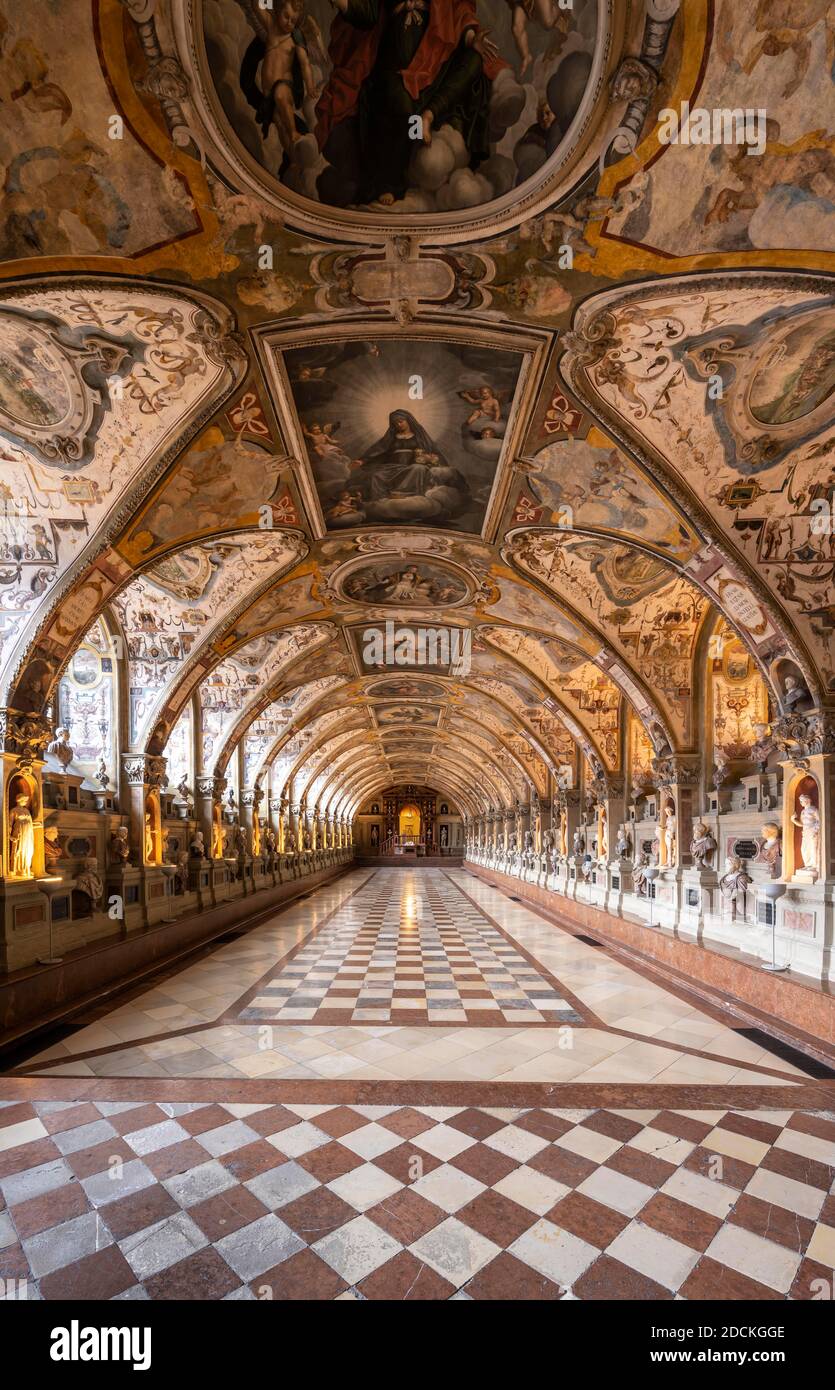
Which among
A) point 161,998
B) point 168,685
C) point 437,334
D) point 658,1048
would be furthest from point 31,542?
point 658,1048

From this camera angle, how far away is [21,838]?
28.3 feet

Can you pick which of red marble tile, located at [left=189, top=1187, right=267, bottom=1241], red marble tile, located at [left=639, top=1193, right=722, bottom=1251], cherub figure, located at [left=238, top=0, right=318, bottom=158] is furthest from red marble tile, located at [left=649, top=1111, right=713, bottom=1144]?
cherub figure, located at [left=238, top=0, right=318, bottom=158]

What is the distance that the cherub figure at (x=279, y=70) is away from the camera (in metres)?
3.94

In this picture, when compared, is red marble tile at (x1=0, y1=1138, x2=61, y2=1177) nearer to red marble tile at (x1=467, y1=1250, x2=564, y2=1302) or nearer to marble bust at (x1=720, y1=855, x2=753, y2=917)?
red marble tile at (x1=467, y1=1250, x2=564, y2=1302)

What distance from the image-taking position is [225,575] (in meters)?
11.9

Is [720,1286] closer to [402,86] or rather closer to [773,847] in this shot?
[773,847]

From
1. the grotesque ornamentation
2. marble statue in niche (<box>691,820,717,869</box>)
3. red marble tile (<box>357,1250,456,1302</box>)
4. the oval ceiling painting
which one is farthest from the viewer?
marble statue in niche (<box>691,820,717,869</box>)

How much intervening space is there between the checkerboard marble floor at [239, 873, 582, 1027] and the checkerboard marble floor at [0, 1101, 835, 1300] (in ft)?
9.91

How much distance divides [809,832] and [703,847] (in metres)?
3.44

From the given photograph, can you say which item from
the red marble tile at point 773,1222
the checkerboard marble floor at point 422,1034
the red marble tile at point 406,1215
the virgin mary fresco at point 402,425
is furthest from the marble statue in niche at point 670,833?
the red marble tile at point 406,1215

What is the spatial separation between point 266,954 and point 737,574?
10.9 meters

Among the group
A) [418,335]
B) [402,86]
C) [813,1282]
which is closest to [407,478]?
[418,335]

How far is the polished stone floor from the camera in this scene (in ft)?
11.7
